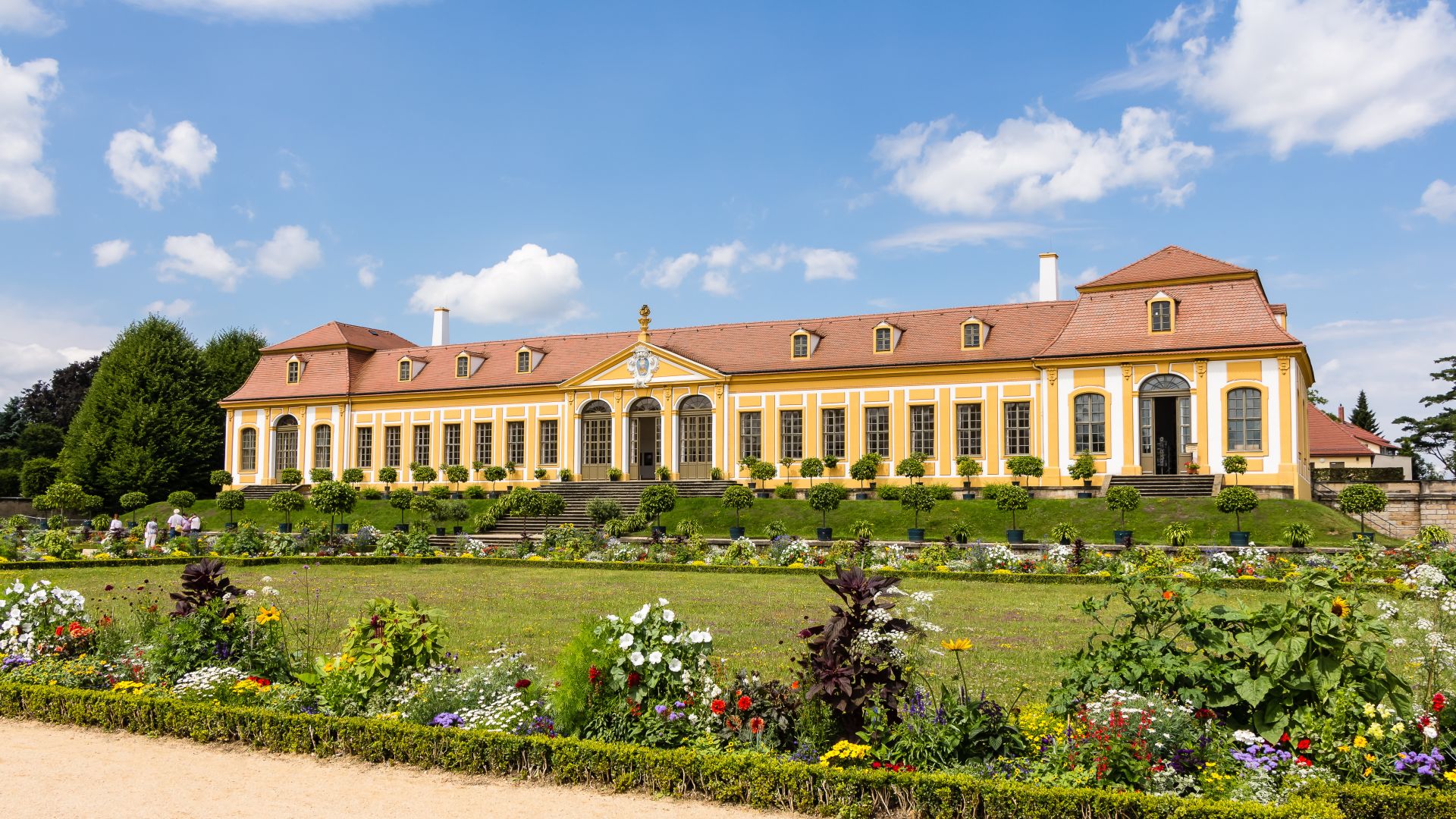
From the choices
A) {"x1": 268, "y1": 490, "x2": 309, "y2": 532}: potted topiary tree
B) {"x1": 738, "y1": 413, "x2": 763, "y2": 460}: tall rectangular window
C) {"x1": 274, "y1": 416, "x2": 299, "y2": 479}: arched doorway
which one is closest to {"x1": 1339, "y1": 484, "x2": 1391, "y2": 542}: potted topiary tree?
{"x1": 738, "y1": 413, "x2": 763, "y2": 460}: tall rectangular window

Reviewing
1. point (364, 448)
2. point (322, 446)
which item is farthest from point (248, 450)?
point (364, 448)

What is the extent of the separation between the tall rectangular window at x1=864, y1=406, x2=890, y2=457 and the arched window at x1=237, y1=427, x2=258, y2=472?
24150 millimetres

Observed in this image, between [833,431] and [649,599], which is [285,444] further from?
[649,599]

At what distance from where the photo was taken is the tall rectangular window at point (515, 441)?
126 ft

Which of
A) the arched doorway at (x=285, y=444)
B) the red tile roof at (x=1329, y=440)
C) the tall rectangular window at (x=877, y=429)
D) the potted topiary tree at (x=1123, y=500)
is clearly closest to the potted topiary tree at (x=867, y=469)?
the tall rectangular window at (x=877, y=429)

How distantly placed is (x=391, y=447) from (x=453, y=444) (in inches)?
104

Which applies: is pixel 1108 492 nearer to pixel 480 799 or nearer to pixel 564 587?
pixel 564 587

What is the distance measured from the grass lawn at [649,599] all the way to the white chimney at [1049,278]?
65.5 feet

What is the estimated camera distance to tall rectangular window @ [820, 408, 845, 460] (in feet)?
111

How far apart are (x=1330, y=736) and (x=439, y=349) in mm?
39659

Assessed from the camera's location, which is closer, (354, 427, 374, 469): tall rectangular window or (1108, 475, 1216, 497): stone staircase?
(1108, 475, 1216, 497): stone staircase

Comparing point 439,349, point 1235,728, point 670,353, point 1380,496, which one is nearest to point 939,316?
point 670,353

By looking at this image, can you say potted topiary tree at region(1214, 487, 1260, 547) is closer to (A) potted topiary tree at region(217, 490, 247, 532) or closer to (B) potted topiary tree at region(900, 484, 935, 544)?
(B) potted topiary tree at region(900, 484, 935, 544)

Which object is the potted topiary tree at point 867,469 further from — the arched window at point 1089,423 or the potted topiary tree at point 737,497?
the arched window at point 1089,423
